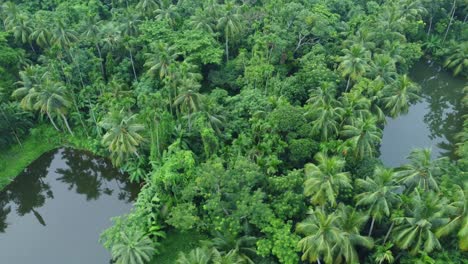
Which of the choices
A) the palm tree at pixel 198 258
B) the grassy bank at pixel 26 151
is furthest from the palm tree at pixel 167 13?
the palm tree at pixel 198 258

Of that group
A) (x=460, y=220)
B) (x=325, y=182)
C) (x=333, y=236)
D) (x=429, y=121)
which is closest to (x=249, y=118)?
(x=325, y=182)

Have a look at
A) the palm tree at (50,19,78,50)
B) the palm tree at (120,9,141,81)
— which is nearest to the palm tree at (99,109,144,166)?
the palm tree at (120,9,141,81)

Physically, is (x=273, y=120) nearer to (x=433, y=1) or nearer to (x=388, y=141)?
(x=388, y=141)

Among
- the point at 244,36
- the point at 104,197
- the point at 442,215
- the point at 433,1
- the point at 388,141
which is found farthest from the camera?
the point at 433,1

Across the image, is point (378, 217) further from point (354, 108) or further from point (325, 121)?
point (354, 108)

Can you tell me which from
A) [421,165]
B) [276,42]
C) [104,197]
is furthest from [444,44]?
[104,197]

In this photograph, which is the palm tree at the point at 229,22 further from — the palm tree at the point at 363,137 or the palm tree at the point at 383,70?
the palm tree at the point at 363,137
